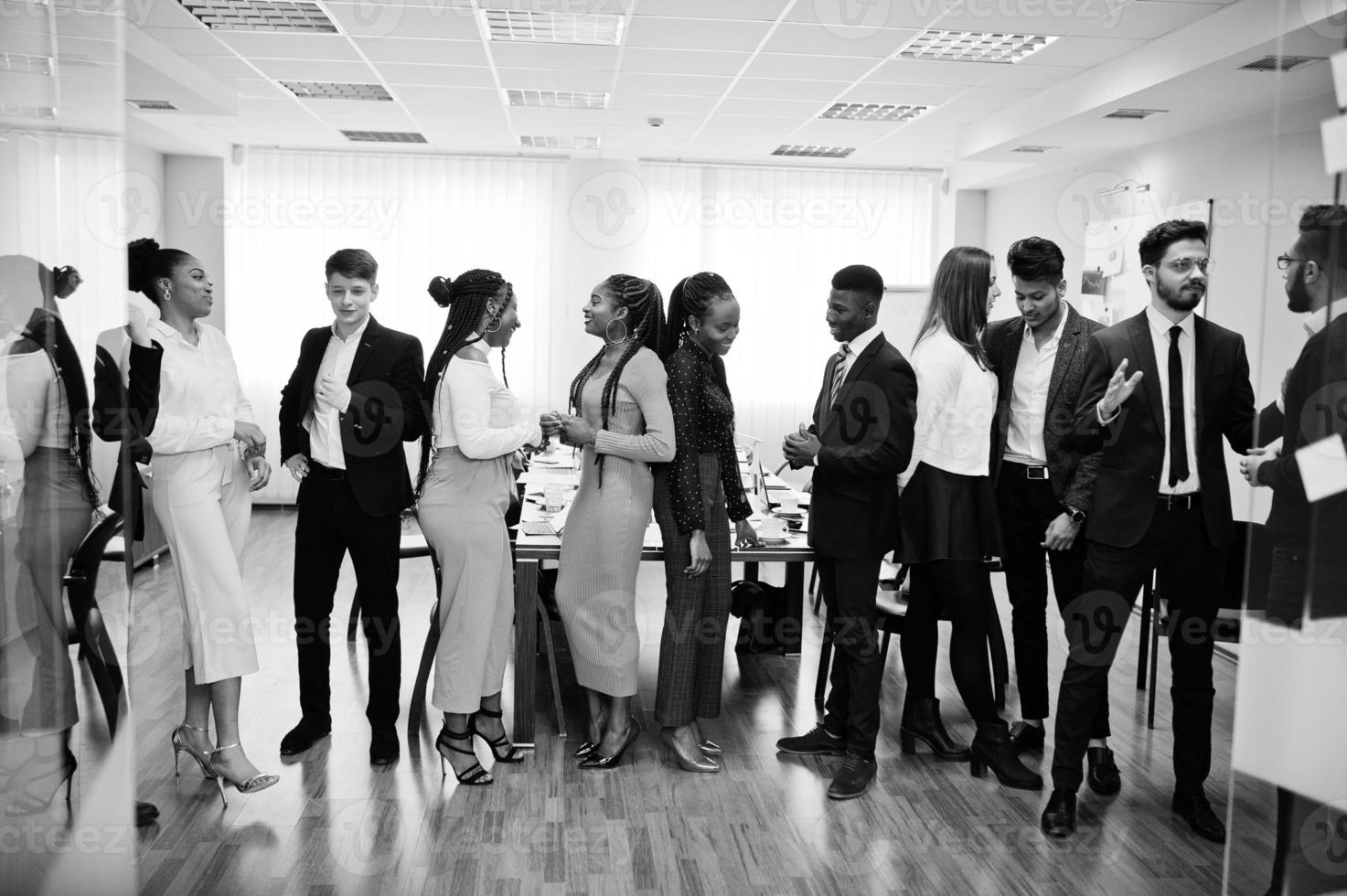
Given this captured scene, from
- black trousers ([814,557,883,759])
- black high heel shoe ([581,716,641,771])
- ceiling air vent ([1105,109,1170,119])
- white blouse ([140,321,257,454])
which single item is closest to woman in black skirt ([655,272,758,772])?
black high heel shoe ([581,716,641,771])

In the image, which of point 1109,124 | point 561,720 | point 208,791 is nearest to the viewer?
point 208,791

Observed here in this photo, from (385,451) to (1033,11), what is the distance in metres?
3.38

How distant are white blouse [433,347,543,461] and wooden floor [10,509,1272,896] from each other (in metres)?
1.05

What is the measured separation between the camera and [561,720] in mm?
3828

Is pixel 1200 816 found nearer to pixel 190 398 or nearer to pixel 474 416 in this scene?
pixel 474 416

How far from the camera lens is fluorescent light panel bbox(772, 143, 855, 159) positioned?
8.30 meters

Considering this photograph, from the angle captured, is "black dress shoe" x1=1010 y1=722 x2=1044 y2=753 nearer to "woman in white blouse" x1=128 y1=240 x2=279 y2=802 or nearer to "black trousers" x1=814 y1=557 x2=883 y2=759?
"black trousers" x1=814 y1=557 x2=883 y2=759

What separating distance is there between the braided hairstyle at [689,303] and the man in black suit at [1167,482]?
1.12m

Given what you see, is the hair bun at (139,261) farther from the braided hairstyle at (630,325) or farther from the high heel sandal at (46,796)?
the high heel sandal at (46,796)

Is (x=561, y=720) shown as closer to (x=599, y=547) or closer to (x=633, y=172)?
(x=599, y=547)

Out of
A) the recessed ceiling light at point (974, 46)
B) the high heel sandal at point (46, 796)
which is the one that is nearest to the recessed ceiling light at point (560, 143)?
the recessed ceiling light at point (974, 46)

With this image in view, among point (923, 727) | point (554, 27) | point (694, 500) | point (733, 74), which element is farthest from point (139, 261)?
point (733, 74)

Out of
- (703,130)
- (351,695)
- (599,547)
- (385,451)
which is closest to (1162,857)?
(599,547)

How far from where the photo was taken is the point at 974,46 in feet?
17.6
